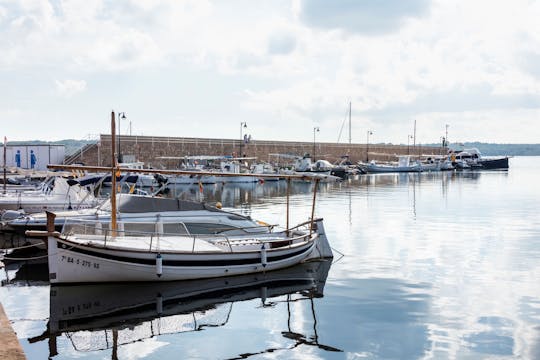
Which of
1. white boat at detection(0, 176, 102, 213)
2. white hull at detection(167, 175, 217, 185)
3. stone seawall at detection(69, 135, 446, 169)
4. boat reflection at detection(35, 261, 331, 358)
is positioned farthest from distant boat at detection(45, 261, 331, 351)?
stone seawall at detection(69, 135, 446, 169)

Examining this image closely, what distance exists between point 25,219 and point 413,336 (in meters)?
19.0

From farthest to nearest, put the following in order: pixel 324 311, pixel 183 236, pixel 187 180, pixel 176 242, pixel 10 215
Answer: pixel 187 180, pixel 10 215, pixel 183 236, pixel 176 242, pixel 324 311

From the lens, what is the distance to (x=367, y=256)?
2588 centimetres

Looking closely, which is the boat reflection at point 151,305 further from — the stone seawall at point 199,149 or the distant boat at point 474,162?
the distant boat at point 474,162

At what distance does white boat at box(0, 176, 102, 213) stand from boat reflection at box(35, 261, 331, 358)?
13.9 meters

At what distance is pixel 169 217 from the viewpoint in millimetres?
25344

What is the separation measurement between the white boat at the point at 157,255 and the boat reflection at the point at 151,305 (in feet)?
1.12

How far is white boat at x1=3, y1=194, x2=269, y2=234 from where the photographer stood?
25266 mm

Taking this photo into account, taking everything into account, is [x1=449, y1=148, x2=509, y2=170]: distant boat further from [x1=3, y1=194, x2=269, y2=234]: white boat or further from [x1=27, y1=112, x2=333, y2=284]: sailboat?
[x1=27, y1=112, x2=333, y2=284]: sailboat

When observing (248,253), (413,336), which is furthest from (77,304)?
(413,336)

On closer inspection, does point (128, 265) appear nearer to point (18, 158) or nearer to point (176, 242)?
point (176, 242)

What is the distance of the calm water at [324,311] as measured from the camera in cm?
1408

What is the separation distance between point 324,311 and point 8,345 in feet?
28.6

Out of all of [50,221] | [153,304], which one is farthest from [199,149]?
[153,304]
